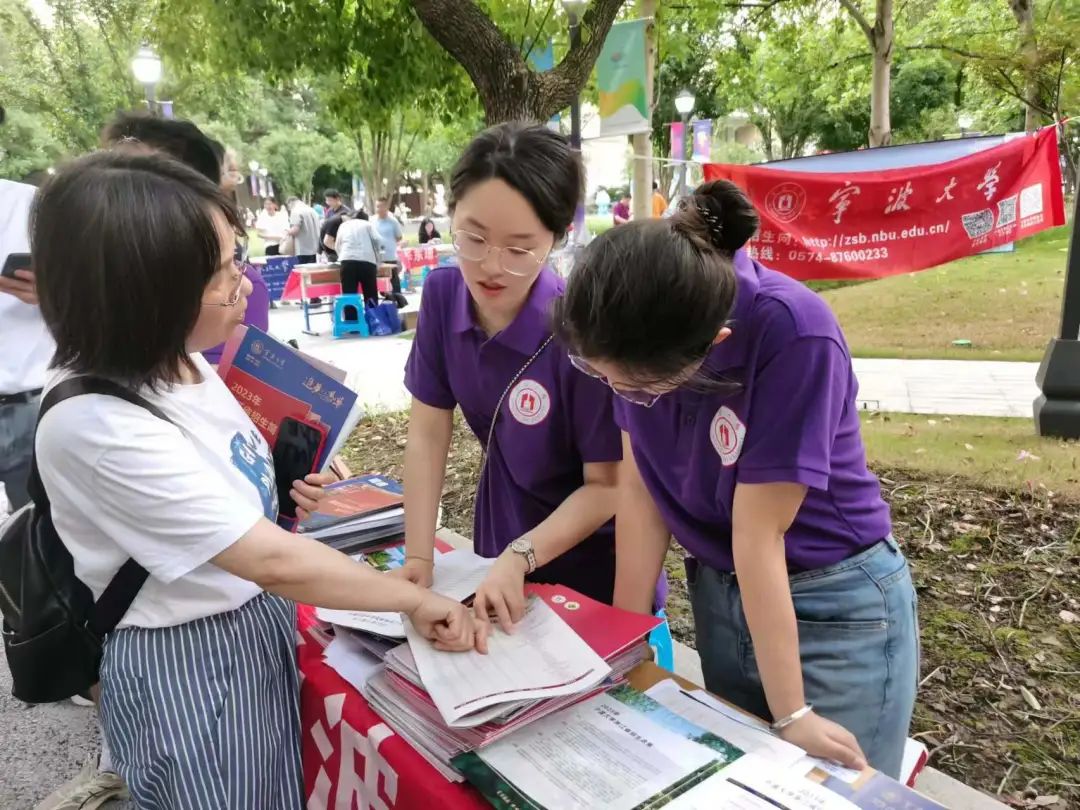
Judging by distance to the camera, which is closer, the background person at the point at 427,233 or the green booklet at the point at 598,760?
the green booklet at the point at 598,760

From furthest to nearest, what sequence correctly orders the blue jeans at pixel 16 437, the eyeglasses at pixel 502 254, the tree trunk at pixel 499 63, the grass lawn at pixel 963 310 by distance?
1. the grass lawn at pixel 963 310
2. the tree trunk at pixel 499 63
3. the blue jeans at pixel 16 437
4. the eyeglasses at pixel 502 254

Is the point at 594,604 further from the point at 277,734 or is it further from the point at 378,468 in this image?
the point at 378,468

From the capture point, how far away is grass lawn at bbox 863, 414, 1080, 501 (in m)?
3.65

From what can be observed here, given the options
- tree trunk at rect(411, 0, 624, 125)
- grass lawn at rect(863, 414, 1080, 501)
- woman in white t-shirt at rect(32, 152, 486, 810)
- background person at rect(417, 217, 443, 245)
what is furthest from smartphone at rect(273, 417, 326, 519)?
background person at rect(417, 217, 443, 245)

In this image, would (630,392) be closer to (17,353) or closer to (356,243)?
(17,353)

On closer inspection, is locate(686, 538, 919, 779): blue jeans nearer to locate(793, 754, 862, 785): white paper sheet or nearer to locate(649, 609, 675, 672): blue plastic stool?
locate(793, 754, 862, 785): white paper sheet

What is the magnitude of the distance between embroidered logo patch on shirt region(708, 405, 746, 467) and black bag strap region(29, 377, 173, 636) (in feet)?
2.57

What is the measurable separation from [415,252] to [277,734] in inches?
532

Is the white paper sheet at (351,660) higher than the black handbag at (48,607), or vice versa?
the black handbag at (48,607)

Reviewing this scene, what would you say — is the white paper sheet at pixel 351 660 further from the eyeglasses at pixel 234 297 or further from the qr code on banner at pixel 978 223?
the qr code on banner at pixel 978 223

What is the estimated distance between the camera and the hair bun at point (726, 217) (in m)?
1.04

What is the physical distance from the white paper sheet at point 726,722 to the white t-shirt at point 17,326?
2.07 m

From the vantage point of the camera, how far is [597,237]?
105 cm

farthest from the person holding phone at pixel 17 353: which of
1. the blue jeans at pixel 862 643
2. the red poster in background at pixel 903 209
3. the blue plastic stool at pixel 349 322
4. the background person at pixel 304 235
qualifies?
the background person at pixel 304 235
